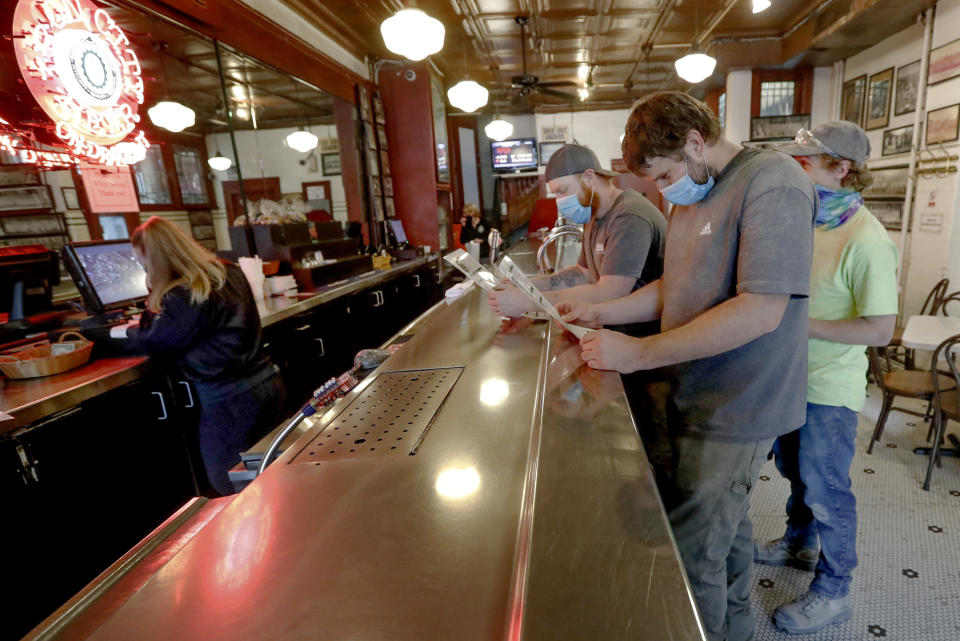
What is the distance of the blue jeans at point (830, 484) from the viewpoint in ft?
5.69

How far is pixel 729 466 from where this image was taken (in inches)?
51.7

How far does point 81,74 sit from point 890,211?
24.1 ft

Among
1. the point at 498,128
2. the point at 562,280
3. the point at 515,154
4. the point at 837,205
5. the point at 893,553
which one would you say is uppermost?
the point at 498,128

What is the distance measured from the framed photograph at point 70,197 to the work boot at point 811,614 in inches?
177

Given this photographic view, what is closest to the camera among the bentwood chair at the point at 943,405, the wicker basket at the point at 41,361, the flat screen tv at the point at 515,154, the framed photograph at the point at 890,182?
the wicker basket at the point at 41,361

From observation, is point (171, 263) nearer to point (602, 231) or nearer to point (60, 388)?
point (60, 388)

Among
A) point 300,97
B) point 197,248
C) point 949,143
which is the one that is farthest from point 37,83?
point 949,143

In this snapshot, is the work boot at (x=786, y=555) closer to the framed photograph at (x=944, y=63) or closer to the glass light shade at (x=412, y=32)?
the glass light shade at (x=412, y=32)

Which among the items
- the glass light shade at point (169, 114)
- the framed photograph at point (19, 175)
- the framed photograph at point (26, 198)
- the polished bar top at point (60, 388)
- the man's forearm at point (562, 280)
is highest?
the glass light shade at point (169, 114)

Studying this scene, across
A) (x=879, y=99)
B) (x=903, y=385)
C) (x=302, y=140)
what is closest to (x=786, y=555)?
(x=903, y=385)

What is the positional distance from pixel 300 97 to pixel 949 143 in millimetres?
7010

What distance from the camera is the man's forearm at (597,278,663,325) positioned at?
169cm

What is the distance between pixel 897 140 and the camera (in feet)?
17.5

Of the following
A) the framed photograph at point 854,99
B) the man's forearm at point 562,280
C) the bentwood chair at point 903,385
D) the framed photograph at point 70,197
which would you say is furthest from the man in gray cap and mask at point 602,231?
the framed photograph at point 854,99
